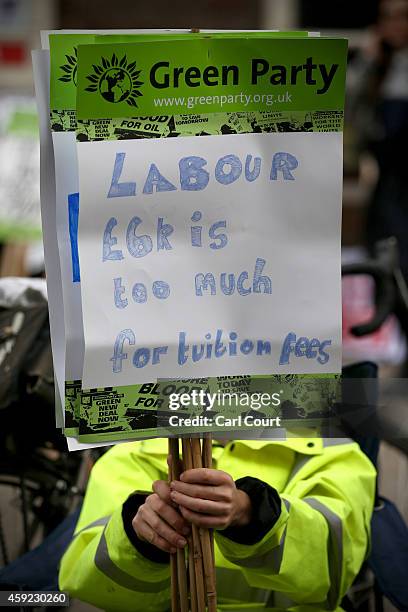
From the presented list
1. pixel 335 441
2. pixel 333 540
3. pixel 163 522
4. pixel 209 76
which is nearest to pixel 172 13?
pixel 335 441

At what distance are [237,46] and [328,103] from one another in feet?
0.61

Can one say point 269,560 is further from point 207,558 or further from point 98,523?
point 98,523

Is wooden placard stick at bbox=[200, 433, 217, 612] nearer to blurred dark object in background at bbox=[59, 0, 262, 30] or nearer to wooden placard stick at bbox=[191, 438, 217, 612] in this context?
wooden placard stick at bbox=[191, 438, 217, 612]

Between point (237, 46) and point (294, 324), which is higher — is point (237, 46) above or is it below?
above

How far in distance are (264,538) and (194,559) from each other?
0.18m

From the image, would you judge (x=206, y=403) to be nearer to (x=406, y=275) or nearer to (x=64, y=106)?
(x=64, y=106)

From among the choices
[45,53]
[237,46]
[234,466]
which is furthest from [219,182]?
[234,466]

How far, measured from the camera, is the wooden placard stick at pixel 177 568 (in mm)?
1955

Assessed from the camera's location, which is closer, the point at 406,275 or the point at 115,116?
the point at 115,116

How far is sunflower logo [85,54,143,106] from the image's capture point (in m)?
1.82

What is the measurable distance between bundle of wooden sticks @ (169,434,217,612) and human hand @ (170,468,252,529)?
0.08 ft

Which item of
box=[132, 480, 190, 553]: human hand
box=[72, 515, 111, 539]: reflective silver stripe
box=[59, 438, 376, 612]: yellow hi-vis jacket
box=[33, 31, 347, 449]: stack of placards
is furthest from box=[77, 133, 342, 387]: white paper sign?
box=[72, 515, 111, 539]: reflective silver stripe

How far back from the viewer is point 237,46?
1.84 meters

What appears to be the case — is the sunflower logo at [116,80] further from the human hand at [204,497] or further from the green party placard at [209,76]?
the human hand at [204,497]
